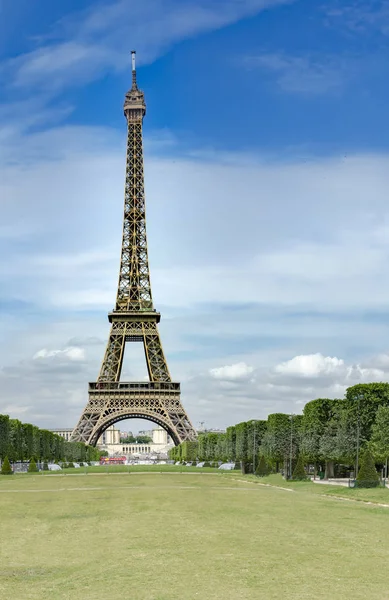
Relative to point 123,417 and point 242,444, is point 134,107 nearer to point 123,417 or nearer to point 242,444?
point 123,417

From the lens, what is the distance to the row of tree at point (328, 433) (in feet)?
206

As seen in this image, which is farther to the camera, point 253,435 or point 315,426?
point 253,435

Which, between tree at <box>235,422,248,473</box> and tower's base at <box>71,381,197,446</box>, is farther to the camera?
tower's base at <box>71,381,197,446</box>

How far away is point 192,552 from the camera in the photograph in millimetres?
19828

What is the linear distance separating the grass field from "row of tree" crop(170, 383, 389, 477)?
27.3 metres

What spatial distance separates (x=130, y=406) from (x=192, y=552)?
358ft

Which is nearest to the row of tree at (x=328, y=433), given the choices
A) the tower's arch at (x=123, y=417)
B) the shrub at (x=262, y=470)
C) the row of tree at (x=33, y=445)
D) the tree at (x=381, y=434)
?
the tree at (x=381, y=434)

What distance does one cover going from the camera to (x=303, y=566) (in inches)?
696

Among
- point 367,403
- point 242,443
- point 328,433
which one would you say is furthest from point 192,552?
point 242,443

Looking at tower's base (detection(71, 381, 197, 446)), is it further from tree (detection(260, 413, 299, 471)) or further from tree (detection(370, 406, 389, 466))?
tree (detection(370, 406, 389, 466))

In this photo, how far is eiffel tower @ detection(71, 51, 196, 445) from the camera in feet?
417

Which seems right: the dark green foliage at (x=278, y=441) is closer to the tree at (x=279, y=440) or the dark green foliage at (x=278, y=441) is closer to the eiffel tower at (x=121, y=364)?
the tree at (x=279, y=440)

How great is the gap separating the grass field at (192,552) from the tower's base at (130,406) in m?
91.7

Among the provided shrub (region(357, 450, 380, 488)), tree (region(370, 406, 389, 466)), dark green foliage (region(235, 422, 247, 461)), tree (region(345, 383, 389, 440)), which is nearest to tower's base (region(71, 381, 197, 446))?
dark green foliage (region(235, 422, 247, 461))
